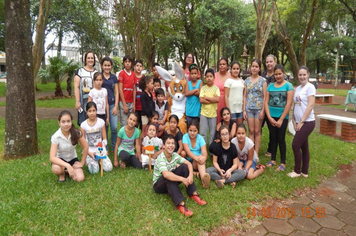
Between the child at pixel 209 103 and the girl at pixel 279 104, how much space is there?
0.89 m

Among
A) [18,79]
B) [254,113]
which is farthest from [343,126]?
[18,79]

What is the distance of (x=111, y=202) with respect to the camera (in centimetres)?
337

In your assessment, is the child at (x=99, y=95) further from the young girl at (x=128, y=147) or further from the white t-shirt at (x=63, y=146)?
the white t-shirt at (x=63, y=146)

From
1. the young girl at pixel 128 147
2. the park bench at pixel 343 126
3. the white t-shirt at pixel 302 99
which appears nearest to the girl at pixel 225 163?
the white t-shirt at pixel 302 99

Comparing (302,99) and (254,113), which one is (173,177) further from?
(302,99)

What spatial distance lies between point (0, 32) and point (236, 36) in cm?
2095

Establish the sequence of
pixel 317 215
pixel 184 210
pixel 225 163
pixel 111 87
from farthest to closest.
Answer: pixel 111 87 → pixel 225 163 → pixel 317 215 → pixel 184 210

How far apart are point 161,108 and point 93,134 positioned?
52.4 inches

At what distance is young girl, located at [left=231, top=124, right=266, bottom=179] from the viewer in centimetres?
416

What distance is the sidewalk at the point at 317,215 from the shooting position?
2990 mm

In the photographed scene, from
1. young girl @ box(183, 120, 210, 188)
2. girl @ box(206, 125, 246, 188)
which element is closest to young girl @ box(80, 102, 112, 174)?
young girl @ box(183, 120, 210, 188)

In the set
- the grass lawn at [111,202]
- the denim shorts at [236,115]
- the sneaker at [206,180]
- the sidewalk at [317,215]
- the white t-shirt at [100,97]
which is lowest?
the sidewalk at [317,215]
